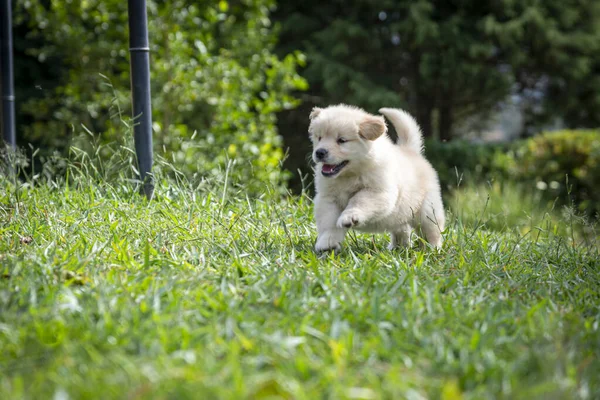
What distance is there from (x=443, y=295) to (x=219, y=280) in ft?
2.95

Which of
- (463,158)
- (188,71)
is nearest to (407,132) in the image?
(188,71)

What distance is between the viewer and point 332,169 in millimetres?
3414

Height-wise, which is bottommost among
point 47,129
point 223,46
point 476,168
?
point 476,168

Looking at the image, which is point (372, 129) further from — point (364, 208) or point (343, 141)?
point (364, 208)

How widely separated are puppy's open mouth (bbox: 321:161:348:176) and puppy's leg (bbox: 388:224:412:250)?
0.51 metres

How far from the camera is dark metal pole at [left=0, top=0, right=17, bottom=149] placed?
5621 mm

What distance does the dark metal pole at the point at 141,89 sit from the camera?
436 centimetres

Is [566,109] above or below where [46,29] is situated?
below

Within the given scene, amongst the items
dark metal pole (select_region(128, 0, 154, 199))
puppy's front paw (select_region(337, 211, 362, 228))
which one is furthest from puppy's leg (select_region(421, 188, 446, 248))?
dark metal pole (select_region(128, 0, 154, 199))

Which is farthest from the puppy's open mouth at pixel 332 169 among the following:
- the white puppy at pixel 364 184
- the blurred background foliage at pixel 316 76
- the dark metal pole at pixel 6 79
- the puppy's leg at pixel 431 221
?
the dark metal pole at pixel 6 79

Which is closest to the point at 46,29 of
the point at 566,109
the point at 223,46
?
the point at 223,46

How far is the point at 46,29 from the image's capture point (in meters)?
7.69

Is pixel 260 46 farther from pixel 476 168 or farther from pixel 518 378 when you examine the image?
pixel 518 378

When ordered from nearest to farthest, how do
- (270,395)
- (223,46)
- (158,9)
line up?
(270,395) < (158,9) < (223,46)
